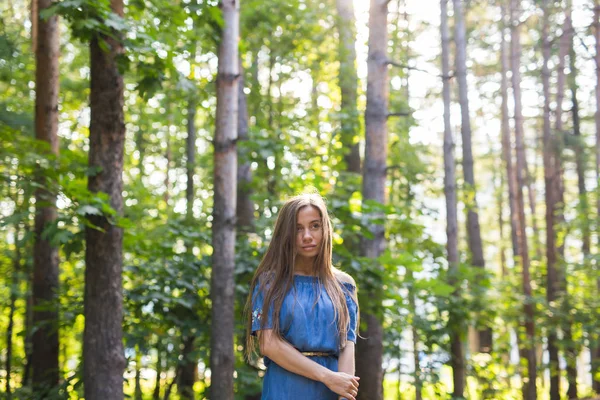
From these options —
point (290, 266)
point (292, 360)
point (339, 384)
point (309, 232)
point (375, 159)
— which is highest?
point (375, 159)

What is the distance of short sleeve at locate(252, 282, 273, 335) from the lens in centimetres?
291

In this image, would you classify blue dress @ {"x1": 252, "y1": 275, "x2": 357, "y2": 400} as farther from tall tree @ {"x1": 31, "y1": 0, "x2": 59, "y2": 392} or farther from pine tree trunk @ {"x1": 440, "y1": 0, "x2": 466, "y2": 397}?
pine tree trunk @ {"x1": 440, "y1": 0, "x2": 466, "y2": 397}

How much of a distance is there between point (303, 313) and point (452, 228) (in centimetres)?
1150

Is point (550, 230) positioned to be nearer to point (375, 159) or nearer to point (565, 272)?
point (565, 272)

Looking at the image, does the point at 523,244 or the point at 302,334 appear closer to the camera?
the point at 302,334

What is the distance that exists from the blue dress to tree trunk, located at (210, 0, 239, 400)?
10.9ft

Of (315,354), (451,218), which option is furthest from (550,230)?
(315,354)

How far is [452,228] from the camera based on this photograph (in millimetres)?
13930

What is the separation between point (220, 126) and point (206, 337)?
2.60 m

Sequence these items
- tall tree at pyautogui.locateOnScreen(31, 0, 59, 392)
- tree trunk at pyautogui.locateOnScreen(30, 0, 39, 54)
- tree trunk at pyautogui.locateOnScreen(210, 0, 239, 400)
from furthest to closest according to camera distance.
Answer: tree trunk at pyautogui.locateOnScreen(30, 0, 39, 54)
tall tree at pyautogui.locateOnScreen(31, 0, 59, 392)
tree trunk at pyautogui.locateOnScreen(210, 0, 239, 400)

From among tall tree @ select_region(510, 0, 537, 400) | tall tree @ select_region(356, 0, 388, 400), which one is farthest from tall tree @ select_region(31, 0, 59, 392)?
tall tree @ select_region(510, 0, 537, 400)

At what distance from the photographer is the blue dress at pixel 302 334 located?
2.91 meters

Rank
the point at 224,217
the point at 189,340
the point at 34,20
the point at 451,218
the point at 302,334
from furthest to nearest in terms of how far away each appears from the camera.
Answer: the point at 451,218 < the point at 34,20 < the point at 189,340 < the point at 224,217 < the point at 302,334

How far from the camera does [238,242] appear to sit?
7840 mm
